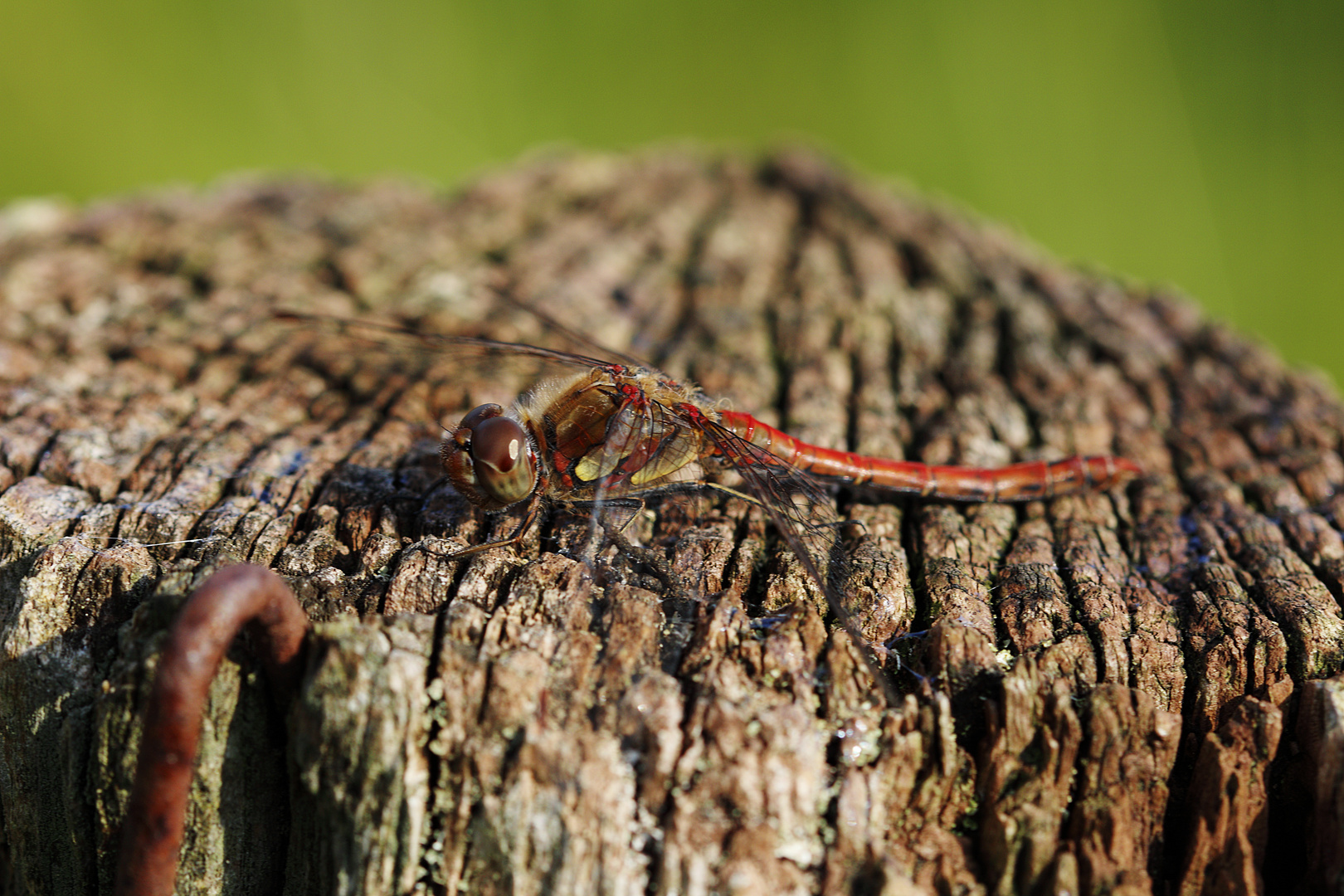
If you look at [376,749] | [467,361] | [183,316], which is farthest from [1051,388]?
[183,316]

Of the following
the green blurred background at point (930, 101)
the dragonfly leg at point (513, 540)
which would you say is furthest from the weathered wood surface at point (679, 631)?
the green blurred background at point (930, 101)

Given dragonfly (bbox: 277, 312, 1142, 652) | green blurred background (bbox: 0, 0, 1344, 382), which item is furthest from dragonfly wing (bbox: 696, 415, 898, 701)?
green blurred background (bbox: 0, 0, 1344, 382)

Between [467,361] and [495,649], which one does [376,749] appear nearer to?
[495,649]

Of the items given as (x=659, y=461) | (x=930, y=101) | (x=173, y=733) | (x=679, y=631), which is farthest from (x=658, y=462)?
(x=930, y=101)

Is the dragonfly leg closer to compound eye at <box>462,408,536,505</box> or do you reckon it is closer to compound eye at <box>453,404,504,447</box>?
compound eye at <box>462,408,536,505</box>

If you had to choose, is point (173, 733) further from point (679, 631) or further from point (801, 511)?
point (801, 511)
